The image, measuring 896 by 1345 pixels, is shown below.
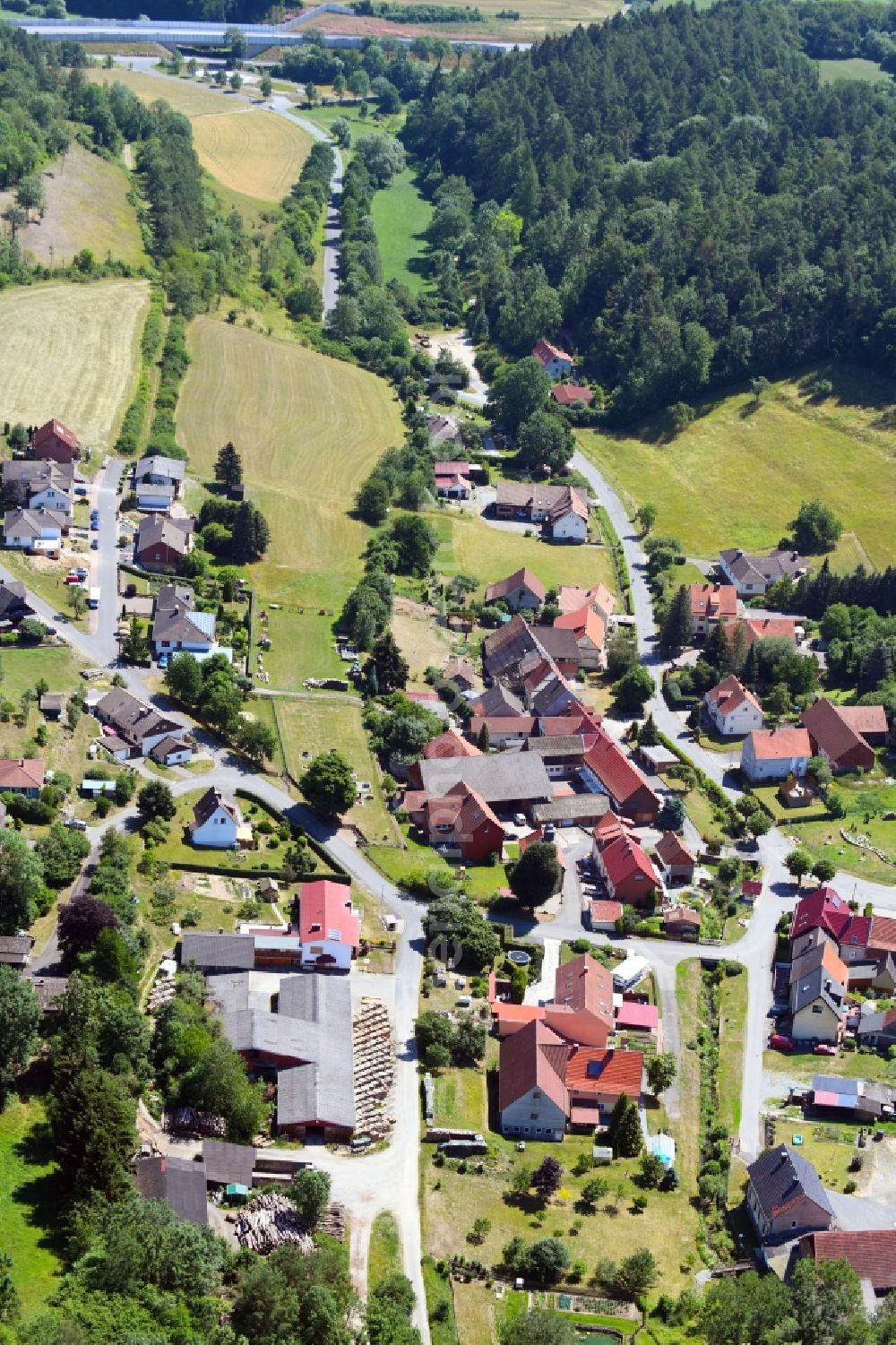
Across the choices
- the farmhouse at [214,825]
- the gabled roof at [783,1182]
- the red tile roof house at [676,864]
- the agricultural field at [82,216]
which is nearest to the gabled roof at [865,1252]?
the gabled roof at [783,1182]

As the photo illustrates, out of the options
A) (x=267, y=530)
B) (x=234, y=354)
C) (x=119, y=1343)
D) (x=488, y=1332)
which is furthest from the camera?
(x=234, y=354)

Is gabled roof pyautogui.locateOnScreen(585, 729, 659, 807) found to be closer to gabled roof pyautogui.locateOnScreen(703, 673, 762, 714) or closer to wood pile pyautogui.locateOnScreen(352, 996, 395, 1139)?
gabled roof pyautogui.locateOnScreen(703, 673, 762, 714)

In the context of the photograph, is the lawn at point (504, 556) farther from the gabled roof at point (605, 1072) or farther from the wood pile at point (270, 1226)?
the wood pile at point (270, 1226)

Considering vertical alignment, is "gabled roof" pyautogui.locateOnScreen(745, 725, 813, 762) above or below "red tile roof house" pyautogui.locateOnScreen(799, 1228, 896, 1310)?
below

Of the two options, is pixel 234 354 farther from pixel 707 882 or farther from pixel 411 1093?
pixel 411 1093

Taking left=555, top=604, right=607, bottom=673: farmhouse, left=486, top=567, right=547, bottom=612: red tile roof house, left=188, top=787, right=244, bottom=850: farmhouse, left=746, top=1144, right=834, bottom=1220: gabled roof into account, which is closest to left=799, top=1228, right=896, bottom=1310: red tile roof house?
left=746, top=1144, right=834, bottom=1220: gabled roof

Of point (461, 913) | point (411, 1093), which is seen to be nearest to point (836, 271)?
point (461, 913)
